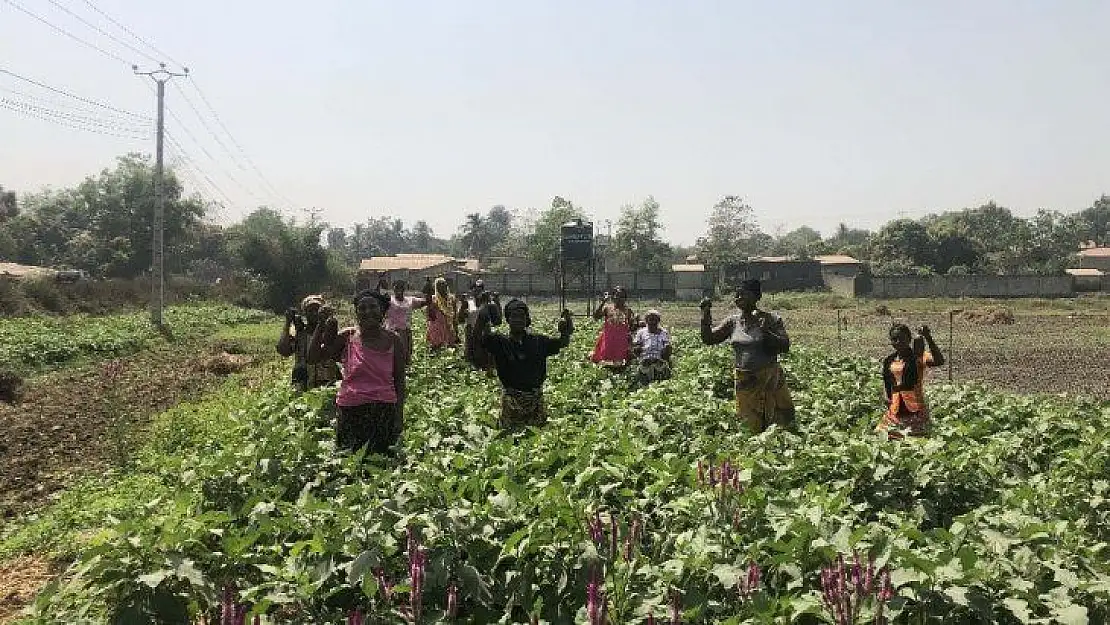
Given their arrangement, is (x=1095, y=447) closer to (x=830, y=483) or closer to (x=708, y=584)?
(x=830, y=483)

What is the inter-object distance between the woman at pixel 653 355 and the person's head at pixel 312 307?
4363 mm

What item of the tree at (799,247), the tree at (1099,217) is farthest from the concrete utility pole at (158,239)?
the tree at (1099,217)

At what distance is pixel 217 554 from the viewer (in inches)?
146

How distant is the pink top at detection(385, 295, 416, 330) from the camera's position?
1162 centimetres

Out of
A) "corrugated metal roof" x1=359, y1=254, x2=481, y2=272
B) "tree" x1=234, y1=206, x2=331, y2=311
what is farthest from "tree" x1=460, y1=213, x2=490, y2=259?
"tree" x1=234, y1=206, x2=331, y2=311

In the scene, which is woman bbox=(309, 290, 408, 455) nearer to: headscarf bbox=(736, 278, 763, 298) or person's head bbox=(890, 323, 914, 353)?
headscarf bbox=(736, 278, 763, 298)

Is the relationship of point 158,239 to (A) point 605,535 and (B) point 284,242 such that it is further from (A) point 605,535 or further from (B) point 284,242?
(A) point 605,535

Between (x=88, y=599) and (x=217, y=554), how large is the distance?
1.72 feet

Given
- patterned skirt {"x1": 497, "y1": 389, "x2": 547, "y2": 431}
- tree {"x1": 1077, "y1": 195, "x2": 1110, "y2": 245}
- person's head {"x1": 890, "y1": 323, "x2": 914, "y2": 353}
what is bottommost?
patterned skirt {"x1": 497, "y1": 389, "x2": 547, "y2": 431}

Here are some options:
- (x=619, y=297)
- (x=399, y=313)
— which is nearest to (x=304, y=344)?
(x=399, y=313)

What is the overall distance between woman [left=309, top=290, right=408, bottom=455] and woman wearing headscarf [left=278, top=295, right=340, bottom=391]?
89.8 inches

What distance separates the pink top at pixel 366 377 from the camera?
6102mm

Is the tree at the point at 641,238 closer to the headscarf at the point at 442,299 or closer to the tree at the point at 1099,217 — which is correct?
the headscarf at the point at 442,299

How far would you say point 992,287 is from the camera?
46.0 metres
